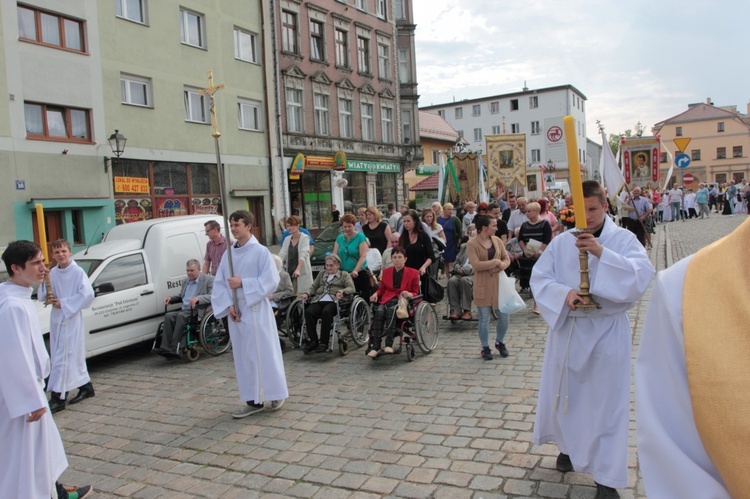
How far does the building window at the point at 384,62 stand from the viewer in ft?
115

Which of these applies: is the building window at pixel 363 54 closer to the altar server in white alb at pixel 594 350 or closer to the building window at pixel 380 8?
the building window at pixel 380 8

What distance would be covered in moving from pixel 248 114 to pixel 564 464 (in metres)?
23.8

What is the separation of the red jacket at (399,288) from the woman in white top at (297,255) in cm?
209

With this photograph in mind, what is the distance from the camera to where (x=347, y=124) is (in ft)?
105

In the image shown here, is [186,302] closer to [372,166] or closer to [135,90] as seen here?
[135,90]

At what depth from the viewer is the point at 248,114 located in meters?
25.8

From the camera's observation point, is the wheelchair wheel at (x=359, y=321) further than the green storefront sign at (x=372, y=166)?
No

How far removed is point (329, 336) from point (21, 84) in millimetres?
13457

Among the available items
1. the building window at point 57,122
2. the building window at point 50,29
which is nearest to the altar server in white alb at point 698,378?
the building window at point 57,122

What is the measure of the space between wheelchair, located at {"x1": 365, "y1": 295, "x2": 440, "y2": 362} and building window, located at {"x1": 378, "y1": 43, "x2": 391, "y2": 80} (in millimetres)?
28923

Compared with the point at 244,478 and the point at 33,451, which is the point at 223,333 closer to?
the point at 244,478

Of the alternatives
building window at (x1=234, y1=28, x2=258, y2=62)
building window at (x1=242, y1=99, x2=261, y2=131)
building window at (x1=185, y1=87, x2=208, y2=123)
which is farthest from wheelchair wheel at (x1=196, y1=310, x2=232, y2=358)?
building window at (x1=234, y1=28, x2=258, y2=62)

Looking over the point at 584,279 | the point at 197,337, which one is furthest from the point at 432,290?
the point at 584,279

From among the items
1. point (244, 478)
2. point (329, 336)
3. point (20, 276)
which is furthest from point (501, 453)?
point (329, 336)
